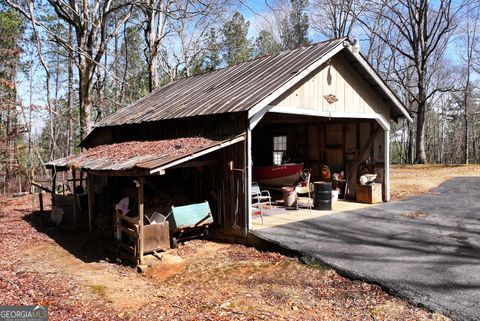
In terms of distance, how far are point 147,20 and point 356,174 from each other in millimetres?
18423

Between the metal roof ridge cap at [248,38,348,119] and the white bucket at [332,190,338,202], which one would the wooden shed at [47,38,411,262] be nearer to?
the metal roof ridge cap at [248,38,348,119]

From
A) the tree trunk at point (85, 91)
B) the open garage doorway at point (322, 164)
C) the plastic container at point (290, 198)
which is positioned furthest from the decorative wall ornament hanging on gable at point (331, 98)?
the tree trunk at point (85, 91)

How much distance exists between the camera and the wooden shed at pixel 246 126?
9.20 meters

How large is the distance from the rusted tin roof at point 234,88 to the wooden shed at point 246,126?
1.9 inches

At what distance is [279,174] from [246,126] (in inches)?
188

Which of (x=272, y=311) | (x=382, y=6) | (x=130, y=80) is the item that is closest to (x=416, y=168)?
(x=382, y=6)

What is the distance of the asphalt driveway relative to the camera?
565 cm

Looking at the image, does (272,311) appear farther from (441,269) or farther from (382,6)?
(382,6)

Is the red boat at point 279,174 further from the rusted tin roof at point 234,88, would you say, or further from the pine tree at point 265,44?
the pine tree at point 265,44

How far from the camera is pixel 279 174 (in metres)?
13.6

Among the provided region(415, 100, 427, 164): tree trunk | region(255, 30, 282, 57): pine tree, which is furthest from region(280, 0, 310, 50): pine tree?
region(415, 100, 427, 164): tree trunk

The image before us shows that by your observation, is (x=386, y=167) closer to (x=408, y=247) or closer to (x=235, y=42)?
(x=408, y=247)

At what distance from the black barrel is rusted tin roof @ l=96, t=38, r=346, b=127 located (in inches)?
141

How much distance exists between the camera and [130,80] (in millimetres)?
33875
